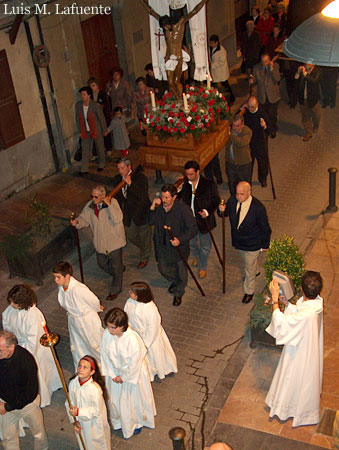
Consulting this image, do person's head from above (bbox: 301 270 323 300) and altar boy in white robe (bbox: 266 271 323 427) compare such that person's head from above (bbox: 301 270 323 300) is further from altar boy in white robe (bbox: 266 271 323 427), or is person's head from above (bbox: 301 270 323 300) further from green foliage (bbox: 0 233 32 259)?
green foliage (bbox: 0 233 32 259)

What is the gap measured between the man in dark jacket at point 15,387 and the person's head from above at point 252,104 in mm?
7096

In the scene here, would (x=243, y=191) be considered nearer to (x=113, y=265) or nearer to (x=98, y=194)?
(x=98, y=194)

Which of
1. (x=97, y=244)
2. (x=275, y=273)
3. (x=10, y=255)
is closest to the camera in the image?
(x=275, y=273)

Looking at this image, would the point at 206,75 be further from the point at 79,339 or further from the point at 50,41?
the point at 79,339

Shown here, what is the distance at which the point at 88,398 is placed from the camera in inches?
283

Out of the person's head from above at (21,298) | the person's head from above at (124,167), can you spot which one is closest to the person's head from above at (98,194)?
the person's head from above at (124,167)

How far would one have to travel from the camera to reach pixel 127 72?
659 inches

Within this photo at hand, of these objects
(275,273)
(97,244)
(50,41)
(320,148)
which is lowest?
(320,148)

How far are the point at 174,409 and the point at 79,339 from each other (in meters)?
1.57

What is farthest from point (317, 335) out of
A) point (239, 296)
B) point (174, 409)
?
point (239, 296)

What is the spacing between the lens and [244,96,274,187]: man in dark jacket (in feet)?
42.1

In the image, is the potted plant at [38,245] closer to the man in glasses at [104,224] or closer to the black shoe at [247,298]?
the man in glasses at [104,224]

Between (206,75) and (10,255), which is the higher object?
(206,75)

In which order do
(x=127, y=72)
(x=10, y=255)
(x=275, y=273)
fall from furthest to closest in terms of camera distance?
(x=127, y=72) < (x=10, y=255) < (x=275, y=273)
